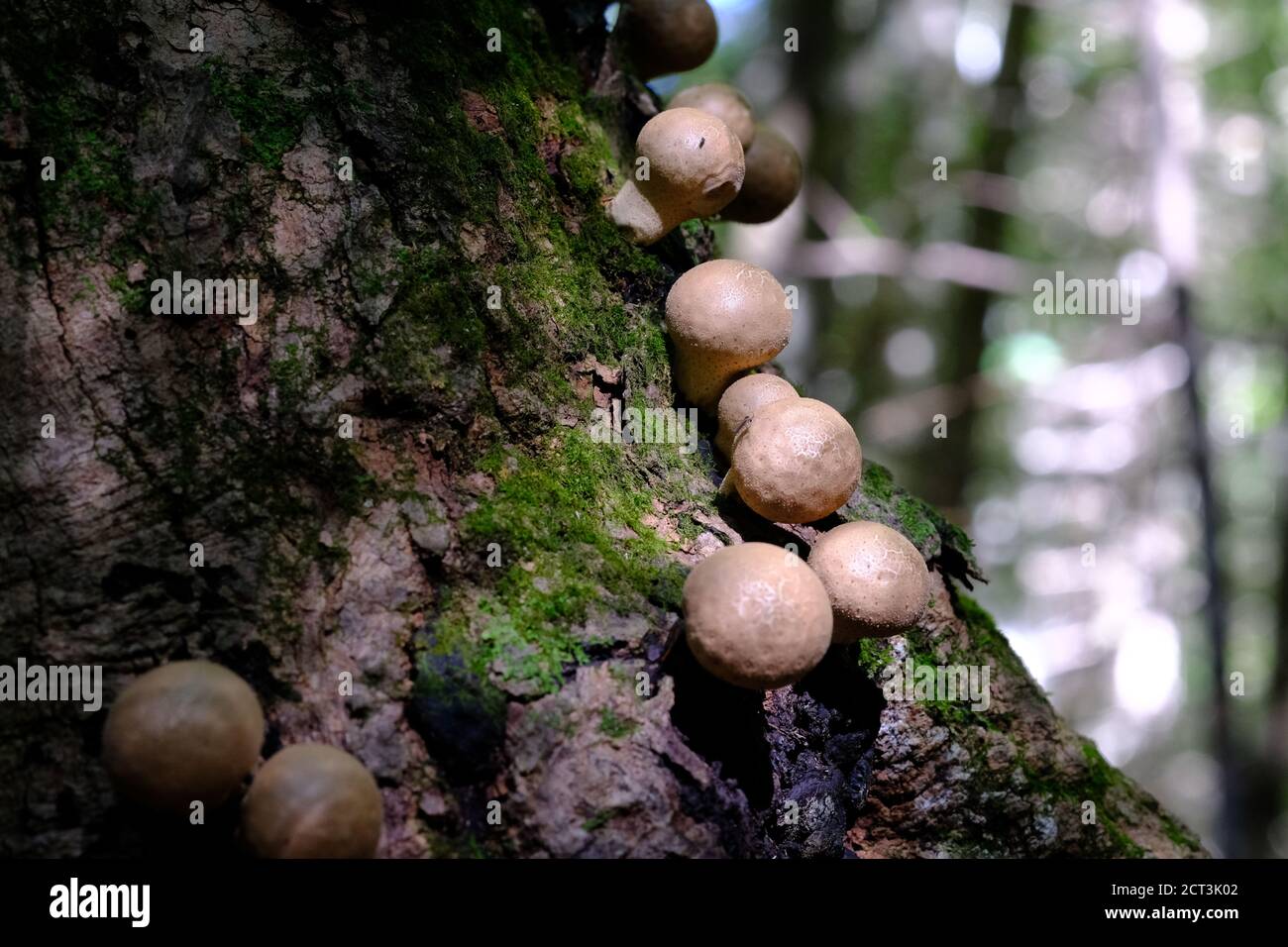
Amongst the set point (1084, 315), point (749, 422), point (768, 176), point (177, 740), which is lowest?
point (177, 740)

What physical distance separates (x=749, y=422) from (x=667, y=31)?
1.81m

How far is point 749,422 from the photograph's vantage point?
9.25ft

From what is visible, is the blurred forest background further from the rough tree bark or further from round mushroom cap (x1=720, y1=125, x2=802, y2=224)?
the rough tree bark

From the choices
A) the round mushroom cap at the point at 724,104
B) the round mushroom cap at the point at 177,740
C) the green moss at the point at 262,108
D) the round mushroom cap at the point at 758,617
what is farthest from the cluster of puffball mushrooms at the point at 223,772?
the round mushroom cap at the point at 724,104

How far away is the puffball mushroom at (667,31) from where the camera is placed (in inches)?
144

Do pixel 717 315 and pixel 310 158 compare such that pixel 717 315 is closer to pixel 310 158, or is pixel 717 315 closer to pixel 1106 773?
pixel 310 158

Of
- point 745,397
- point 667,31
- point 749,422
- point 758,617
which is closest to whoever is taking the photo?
point 758,617

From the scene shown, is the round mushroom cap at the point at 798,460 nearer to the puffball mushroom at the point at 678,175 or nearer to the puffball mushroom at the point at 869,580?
the puffball mushroom at the point at 869,580

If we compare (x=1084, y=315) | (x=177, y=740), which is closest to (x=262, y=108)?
(x=177, y=740)

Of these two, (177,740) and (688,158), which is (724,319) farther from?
(177,740)

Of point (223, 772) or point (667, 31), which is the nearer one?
point (223, 772)

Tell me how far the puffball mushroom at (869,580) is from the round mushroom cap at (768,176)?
5.64 ft

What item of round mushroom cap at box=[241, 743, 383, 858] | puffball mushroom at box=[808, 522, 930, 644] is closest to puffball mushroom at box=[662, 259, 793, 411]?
puffball mushroom at box=[808, 522, 930, 644]

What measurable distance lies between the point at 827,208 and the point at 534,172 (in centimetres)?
567
